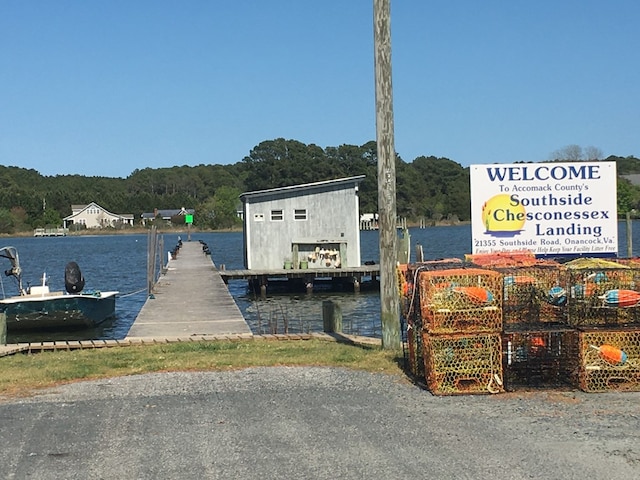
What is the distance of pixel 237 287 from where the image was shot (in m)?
43.3

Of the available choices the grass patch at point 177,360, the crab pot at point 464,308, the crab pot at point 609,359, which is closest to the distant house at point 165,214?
the grass patch at point 177,360

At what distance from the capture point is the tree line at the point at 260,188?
130975 millimetres

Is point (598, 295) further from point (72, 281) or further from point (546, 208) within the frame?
point (72, 281)

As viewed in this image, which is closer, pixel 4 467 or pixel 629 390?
pixel 4 467

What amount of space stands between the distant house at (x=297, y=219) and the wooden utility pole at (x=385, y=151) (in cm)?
2555

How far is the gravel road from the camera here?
6488mm

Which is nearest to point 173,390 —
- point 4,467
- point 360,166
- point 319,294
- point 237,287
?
point 4,467

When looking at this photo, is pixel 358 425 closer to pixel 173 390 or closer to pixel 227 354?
pixel 173 390

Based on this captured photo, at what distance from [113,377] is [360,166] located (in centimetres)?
11279

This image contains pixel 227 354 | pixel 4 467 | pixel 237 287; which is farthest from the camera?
pixel 237 287

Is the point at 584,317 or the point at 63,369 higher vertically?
the point at 584,317

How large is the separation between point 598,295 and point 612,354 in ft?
2.31

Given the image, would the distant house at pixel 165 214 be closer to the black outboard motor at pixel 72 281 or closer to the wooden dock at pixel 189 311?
the wooden dock at pixel 189 311

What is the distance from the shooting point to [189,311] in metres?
21.7
